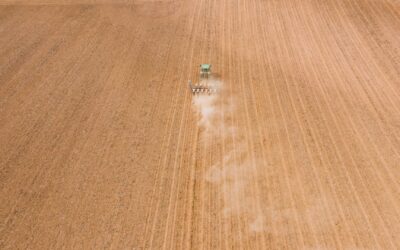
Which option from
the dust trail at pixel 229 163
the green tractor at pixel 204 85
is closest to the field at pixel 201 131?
the dust trail at pixel 229 163

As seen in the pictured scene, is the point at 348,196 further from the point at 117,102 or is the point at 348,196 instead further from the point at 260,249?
the point at 117,102

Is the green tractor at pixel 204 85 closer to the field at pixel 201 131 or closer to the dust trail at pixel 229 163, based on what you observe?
the dust trail at pixel 229 163

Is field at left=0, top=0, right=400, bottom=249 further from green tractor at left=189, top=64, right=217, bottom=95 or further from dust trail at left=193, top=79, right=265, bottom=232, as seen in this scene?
green tractor at left=189, top=64, right=217, bottom=95

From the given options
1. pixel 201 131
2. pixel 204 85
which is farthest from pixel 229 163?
pixel 204 85

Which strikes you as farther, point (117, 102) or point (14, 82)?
point (14, 82)

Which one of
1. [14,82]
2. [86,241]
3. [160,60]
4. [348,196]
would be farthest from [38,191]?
[348,196]

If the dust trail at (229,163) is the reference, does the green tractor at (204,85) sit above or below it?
above

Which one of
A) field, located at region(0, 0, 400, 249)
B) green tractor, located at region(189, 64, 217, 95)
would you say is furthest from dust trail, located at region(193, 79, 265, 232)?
green tractor, located at region(189, 64, 217, 95)
